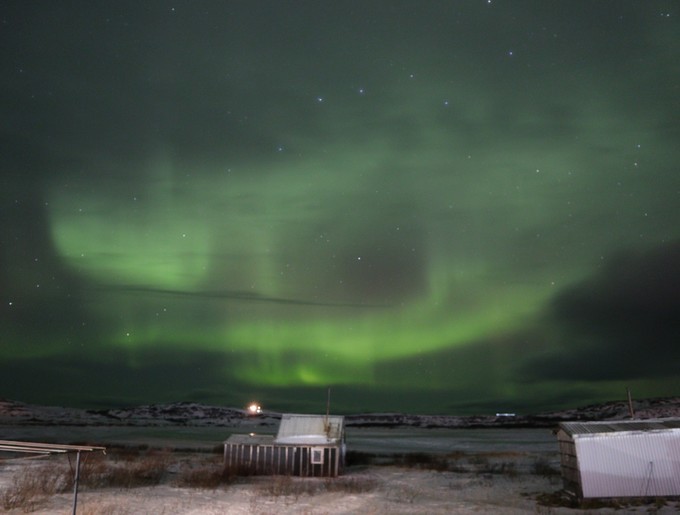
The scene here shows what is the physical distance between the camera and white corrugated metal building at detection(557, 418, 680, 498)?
2473 cm

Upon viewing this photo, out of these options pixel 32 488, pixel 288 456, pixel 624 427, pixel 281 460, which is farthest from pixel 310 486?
pixel 624 427

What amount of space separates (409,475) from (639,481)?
1678 cm

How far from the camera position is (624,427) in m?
25.8

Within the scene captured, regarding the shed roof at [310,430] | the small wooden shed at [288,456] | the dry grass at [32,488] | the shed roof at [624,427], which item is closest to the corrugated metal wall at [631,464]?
the shed roof at [624,427]

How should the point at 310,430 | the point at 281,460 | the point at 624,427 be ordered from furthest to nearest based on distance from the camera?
1. the point at 310,430
2. the point at 281,460
3. the point at 624,427

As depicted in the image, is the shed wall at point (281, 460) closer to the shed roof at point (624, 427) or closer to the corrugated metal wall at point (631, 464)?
the shed roof at point (624, 427)

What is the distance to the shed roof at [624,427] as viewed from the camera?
83.0 ft

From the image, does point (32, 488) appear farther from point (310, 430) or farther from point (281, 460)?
point (310, 430)

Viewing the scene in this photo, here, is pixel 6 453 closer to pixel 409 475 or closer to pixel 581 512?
pixel 409 475

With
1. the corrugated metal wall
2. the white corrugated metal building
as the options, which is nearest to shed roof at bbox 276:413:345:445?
the white corrugated metal building

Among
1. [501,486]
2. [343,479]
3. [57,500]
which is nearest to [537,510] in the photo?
[501,486]

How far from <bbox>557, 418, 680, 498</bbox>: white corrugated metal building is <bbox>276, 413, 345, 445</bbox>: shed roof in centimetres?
1626

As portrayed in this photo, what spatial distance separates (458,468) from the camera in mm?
44875

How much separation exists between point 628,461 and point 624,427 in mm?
1493
